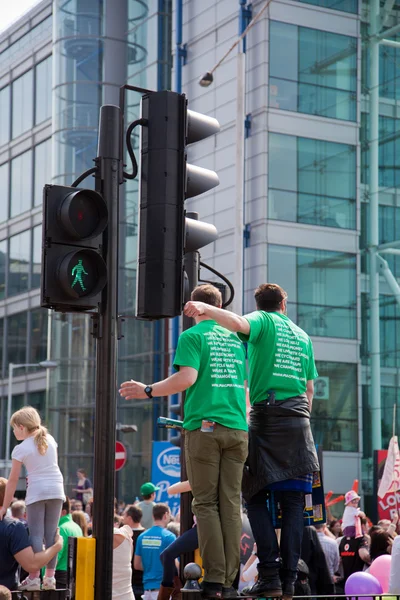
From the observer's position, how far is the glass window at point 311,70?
1312 inches

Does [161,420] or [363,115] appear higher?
[363,115]

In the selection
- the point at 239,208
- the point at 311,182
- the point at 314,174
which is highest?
the point at 314,174

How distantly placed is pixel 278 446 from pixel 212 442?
415mm

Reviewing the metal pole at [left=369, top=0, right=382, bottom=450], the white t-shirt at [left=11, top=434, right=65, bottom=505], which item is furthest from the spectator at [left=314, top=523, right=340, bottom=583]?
the metal pole at [left=369, top=0, right=382, bottom=450]

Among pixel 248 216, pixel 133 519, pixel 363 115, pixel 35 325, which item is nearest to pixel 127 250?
pixel 248 216

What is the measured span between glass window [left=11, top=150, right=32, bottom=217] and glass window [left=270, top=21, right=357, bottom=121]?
2822 centimetres

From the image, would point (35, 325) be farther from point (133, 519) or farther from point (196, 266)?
point (196, 266)

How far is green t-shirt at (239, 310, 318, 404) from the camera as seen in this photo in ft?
22.0

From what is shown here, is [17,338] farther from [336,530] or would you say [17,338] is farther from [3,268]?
[336,530]

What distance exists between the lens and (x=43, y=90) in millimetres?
57094

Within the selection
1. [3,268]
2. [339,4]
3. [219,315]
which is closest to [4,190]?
[3,268]

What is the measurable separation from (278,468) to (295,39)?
28594 millimetres

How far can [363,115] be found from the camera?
3459cm

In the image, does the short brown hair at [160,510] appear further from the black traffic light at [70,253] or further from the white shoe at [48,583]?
the black traffic light at [70,253]
